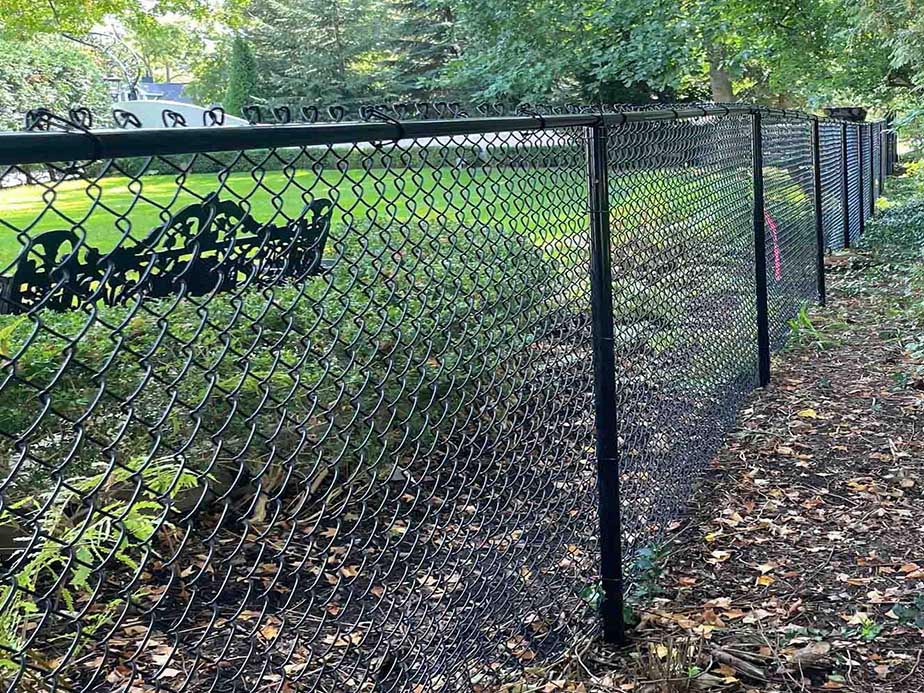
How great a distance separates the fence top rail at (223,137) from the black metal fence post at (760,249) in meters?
3.41

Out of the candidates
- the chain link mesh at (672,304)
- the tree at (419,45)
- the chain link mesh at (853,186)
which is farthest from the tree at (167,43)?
the chain link mesh at (672,304)

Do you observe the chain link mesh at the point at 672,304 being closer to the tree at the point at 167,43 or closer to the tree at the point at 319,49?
the tree at the point at 167,43

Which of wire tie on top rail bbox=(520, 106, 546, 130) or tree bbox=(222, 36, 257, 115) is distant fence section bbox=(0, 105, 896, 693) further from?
tree bbox=(222, 36, 257, 115)

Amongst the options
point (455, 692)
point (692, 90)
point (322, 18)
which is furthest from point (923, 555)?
point (322, 18)

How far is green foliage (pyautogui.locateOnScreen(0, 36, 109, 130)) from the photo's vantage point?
17672 mm

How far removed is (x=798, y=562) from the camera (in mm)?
3912

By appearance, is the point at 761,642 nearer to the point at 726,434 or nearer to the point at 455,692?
the point at 455,692

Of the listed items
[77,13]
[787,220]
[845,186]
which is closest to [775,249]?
[787,220]

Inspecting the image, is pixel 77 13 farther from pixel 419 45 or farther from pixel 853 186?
pixel 419 45

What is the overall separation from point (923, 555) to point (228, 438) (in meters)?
2.97

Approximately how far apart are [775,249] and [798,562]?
366 cm

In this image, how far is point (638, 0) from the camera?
2098cm

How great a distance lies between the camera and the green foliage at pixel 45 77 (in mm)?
17672

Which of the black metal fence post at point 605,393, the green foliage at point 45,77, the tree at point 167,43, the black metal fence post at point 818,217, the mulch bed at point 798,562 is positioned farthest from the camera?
the green foliage at point 45,77
